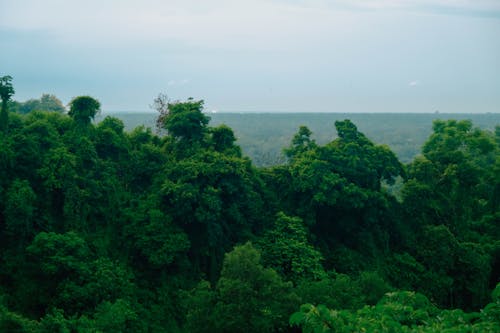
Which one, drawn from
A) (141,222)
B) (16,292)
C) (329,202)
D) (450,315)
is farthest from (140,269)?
(450,315)

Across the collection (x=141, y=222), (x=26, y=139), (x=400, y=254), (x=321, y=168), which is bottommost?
(x=400, y=254)

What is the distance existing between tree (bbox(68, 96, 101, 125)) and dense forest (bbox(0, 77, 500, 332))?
0.05 meters

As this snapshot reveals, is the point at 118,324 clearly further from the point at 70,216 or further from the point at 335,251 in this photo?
the point at 335,251

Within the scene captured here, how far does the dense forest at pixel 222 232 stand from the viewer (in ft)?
37.3

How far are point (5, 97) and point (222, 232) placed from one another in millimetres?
8770

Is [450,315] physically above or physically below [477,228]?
above

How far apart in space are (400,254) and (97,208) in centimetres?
1264

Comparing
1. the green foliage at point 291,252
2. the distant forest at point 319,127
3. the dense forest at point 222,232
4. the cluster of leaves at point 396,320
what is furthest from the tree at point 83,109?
the distant forest at point 319,127

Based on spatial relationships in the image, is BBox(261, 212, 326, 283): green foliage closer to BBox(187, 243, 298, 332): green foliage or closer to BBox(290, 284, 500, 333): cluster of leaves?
BBox(187, 243, 298, 332): green foliage

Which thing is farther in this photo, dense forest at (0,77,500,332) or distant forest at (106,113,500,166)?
distant forest at (106,113,500,166)

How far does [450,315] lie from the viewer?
309 inches

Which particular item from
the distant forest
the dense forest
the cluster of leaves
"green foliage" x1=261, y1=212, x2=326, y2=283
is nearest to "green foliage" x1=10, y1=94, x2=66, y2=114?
the dense forest

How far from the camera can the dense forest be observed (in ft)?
37.3

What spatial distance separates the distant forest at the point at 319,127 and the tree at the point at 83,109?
5723 centimetres
